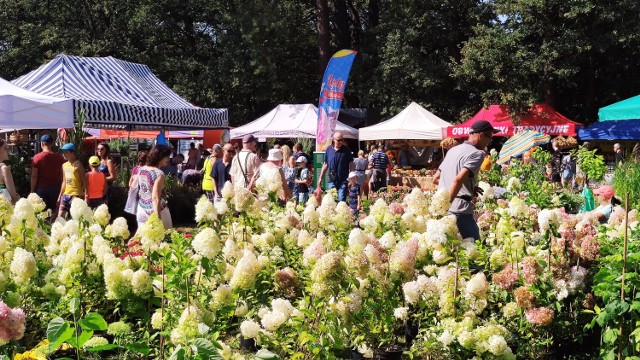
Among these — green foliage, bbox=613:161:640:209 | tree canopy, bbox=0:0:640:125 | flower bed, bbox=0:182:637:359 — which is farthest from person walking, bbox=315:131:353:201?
tree canopy, bbox=0:0:640:125

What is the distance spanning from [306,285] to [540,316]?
1.10 m

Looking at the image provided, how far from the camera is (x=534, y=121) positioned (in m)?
20.4

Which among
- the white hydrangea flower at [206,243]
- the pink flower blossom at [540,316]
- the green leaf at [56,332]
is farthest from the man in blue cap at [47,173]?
the green leaf at [56,332]

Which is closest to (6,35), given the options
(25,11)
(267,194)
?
(25,11)

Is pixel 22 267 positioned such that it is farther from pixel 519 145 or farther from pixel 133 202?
pixel 519 145

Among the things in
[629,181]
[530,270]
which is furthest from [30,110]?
[629,181]

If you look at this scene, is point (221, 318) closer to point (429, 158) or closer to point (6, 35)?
point (429, 158)

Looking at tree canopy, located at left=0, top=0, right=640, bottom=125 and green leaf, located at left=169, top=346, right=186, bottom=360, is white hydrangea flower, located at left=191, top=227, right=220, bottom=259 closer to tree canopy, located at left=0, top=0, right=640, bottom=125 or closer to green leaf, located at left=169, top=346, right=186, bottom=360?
green leaf, located at left=169, top=346, right=186, bottom=360

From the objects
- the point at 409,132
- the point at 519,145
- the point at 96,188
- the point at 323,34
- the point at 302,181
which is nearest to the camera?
A: the point at 96,188

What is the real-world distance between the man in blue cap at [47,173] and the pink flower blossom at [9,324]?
6245mm

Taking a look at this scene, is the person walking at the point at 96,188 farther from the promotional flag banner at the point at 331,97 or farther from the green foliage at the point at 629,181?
the green foliage at the point at 629,181

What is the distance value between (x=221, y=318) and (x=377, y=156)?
12.4 m

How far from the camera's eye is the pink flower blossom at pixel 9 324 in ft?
6.80

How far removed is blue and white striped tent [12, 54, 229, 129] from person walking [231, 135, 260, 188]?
148 inches
